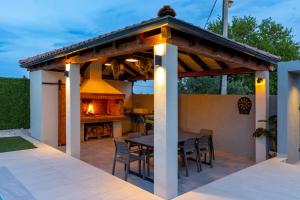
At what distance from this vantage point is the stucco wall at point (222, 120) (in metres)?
8.81

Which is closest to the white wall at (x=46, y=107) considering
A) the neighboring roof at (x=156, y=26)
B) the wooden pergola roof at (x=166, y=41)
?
the wooden pergola roof at (x=166, y=41)

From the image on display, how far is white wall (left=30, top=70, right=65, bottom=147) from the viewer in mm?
9898

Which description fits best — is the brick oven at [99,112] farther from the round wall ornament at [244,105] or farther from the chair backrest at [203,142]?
the round wall ornament at [244,105]

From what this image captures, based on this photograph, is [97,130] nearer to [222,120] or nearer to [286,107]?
[222,120]

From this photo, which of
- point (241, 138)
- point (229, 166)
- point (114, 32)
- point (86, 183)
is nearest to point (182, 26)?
point (114, 32)

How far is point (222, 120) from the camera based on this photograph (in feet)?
31.4

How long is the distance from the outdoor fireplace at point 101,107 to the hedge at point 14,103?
2.81 metres

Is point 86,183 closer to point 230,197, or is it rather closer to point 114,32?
point 230,197

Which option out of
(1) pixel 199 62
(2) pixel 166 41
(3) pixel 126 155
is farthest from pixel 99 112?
(2) pixel 166 41

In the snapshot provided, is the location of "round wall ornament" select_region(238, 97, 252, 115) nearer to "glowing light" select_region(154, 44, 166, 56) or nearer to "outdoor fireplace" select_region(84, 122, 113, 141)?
"glowing light" select_region(154, 44, 166, 56)

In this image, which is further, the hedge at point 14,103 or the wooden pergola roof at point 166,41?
the hedge at point 14,103

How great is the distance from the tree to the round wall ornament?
12.4m

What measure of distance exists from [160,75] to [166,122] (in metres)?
0.94

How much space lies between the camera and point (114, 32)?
17.1 feet
